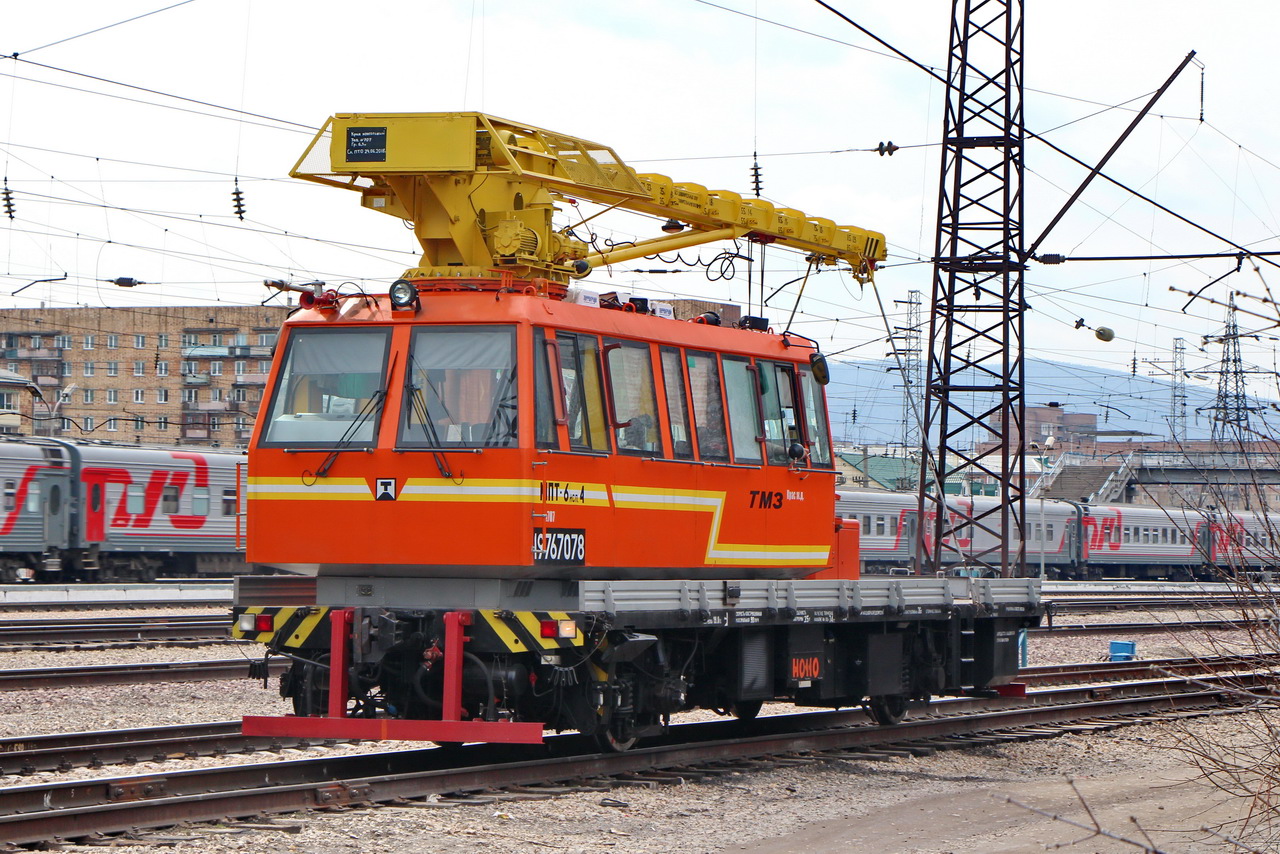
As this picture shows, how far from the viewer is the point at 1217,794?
11.8 meters

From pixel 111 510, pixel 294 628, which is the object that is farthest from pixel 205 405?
pixel 294 628

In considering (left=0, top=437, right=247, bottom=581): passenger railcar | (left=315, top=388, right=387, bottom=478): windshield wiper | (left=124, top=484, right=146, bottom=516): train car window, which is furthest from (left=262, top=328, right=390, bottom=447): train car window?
(left=124, top=484, right=146, bottom=516): train car window

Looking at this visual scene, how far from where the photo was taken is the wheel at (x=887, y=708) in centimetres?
1471

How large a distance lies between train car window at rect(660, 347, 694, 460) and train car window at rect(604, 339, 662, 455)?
0.19 metres

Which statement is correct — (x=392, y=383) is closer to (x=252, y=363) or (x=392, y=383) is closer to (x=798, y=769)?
(x=798, y=769)

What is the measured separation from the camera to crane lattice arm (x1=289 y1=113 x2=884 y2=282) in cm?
1162

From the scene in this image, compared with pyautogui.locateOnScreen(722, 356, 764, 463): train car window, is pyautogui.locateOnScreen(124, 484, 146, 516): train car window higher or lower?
lower

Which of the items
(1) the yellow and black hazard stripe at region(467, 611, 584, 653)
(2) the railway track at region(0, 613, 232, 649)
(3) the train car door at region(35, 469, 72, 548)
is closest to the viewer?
(1) the yellow and black hazard stripe at region(467, 611, 584, 653)

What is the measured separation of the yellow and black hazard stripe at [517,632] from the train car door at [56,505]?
2576 centimetres

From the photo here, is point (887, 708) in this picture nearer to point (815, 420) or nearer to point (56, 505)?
point (815, 420)

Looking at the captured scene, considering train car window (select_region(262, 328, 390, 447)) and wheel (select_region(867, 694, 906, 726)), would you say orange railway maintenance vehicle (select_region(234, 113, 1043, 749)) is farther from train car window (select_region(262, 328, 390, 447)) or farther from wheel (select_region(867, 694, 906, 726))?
wheel (select_region(867, 694, 906, 726))

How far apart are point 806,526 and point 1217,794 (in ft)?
13.0

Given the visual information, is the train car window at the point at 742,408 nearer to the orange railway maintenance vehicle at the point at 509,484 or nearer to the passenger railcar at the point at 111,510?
the orange railway maintenance vehicle at the point at 509,484

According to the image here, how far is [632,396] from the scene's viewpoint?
1177cm
